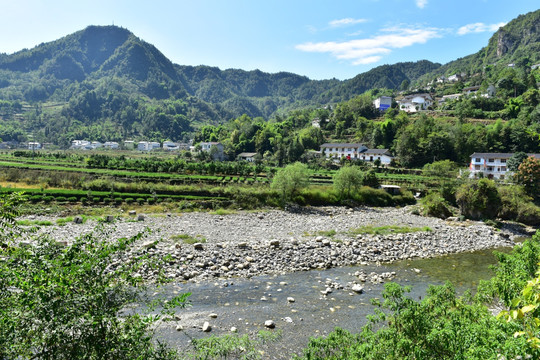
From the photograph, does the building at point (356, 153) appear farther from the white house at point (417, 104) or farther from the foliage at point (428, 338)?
the foliage at point (428, 338)

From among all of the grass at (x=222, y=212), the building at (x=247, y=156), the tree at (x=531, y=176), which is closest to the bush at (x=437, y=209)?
the tree at (x=531, y=176)

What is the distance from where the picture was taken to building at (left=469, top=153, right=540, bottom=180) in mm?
70344

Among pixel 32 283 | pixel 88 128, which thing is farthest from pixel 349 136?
pixel 88 128

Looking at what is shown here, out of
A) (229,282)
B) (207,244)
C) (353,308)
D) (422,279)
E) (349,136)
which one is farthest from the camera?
(349,136)

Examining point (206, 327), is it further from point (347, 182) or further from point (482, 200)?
point (482, 200)

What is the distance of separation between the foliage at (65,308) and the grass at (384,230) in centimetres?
3244

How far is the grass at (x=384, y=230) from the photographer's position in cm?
3658

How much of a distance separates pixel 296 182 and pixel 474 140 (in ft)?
212

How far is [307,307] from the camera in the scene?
62.5ft

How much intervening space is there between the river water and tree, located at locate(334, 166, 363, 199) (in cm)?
2776

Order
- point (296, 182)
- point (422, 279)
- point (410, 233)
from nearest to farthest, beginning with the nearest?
point (422, 279) → point (410, 233) → point (296, 182)

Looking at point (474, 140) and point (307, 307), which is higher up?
point (474, 140)

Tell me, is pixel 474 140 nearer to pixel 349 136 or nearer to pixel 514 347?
pixel 349 136

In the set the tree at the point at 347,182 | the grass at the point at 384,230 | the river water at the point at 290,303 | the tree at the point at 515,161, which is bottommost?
the grass at the point at 384,230
